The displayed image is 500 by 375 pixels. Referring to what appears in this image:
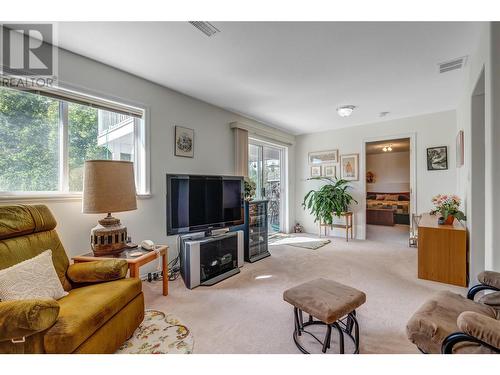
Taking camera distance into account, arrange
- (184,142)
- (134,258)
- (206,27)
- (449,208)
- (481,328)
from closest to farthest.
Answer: (481,328), (206,27), (134,258), (449,208), (184,142)

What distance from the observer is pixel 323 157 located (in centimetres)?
552

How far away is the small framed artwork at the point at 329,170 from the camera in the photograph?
5.39m

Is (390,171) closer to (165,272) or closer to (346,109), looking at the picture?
(346,109)

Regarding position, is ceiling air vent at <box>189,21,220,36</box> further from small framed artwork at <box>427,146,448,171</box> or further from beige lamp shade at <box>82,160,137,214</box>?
small framed artwork at <box>427,146,448,171</box>

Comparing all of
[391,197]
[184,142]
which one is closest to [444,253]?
[184,142]

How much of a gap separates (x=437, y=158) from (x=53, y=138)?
5.63 metres

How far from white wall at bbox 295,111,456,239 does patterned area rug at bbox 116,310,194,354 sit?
4307 mm

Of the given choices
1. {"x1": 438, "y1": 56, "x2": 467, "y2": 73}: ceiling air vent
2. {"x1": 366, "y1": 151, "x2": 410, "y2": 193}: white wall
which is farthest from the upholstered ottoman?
{"x1": 366, "y1": 151, "x2": 410, "y2": 193}: white wall

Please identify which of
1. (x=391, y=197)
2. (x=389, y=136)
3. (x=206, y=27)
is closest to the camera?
(x=206, y=27)

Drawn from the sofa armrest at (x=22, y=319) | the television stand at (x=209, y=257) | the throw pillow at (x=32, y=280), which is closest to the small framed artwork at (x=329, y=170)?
the television stand at (x=209, y=257)

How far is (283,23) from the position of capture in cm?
184

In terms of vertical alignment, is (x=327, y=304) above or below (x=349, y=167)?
below
